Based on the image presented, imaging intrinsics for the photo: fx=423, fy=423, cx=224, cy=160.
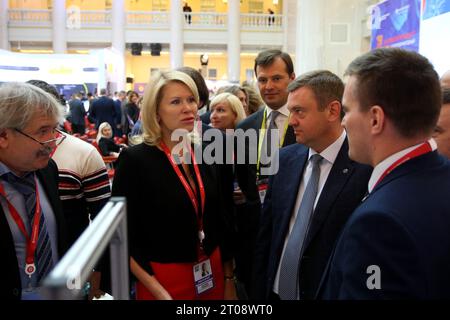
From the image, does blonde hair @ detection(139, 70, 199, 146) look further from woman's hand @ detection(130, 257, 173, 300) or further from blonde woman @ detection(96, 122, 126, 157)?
blonde woman @ detection(96, 122, 126, 157)

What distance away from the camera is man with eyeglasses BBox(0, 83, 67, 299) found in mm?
1711

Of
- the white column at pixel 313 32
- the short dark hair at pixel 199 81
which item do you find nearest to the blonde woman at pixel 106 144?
the white column at pixel 313 32

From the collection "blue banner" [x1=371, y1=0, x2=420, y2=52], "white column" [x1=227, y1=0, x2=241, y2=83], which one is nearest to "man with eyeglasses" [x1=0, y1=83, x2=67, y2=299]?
"blue banner" [x1=371, y1=0, x2=420, y2=52]

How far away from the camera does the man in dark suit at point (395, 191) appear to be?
3.32 ft

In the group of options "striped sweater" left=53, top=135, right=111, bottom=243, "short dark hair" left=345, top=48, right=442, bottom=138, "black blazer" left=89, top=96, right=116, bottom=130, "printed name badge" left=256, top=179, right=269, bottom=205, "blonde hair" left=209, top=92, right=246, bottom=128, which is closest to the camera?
"short dark hair" left=345, top=48, right=442, bottom=138

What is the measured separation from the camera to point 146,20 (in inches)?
960

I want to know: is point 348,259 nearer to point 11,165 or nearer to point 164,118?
point 164,118

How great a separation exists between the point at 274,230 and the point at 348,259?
3.08 feet

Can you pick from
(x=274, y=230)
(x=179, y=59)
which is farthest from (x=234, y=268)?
(x=179, y=59)

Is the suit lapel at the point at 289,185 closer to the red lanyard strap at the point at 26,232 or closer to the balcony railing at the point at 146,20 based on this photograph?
the red lanyard strap at the point at 26,232

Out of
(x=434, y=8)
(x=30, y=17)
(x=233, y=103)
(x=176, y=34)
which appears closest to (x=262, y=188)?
(x=233, y=103)

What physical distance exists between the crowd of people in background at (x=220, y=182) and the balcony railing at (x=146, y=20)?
75.4 feet

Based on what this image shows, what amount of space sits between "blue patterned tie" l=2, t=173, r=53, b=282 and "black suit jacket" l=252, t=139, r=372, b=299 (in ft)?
3.21

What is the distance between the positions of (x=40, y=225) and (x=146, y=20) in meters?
24.4
